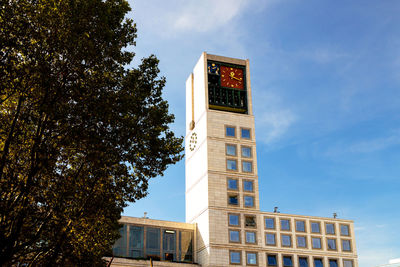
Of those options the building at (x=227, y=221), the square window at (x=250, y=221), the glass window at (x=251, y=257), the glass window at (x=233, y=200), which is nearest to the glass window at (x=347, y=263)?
the building at (x=227, y=221)

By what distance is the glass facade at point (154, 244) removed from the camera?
249ft

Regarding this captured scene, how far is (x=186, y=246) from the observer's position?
80750 millimetres

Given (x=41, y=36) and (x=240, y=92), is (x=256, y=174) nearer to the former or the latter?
(x=240, y=92)

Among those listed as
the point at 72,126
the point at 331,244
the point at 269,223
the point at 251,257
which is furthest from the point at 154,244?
the point at 72,126

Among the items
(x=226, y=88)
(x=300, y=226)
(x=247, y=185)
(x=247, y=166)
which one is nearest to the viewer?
(x=247, y=185)

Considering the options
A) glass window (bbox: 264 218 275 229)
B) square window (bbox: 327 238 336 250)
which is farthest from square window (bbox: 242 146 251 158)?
square window (bbox: 327 238 336 250)

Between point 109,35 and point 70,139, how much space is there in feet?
21.0

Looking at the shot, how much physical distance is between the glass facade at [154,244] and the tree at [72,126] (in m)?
46.5

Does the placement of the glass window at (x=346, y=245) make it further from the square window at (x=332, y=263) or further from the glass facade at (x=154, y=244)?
the glass facade at (x=154, y=244)

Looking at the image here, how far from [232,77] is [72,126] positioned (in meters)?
67.9

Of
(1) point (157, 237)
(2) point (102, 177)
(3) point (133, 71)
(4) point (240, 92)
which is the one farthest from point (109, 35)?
(4) point (240, 92)

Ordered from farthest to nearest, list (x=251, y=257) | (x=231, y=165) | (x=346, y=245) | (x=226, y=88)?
(x=226, y=88)
(x=346, y=245)
(x=231, y=165)
(x=251, y=257)

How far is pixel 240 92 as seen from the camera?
298 ft

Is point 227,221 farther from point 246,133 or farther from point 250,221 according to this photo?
point 246,133
